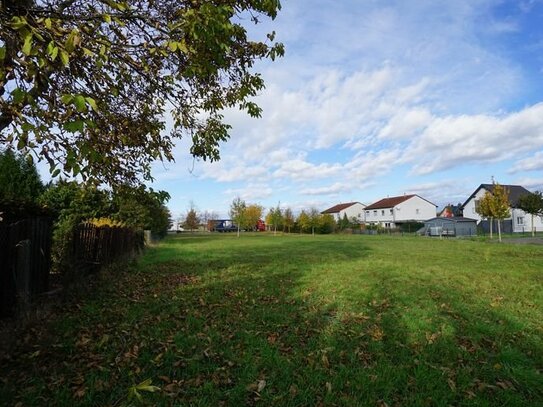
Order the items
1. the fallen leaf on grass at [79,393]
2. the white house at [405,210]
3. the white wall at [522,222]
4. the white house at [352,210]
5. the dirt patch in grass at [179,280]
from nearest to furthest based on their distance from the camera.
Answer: the fallen leaf on grass at [79,393], the dirt patch in grass at [179,280], the white wall at [522,222], the white house at [405,210], the white house at [352,210]

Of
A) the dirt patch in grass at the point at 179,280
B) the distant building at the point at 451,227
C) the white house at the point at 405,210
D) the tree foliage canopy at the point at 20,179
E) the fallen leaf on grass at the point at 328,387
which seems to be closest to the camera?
the fallen leaf on grass at the point at 328,387

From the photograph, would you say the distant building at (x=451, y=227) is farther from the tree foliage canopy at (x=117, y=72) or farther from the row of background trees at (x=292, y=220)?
the tree foliage canopy at (x=117, y=72)

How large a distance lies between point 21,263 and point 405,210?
74.2m

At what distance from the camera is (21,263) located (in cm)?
552

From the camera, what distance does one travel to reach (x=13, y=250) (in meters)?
5.41

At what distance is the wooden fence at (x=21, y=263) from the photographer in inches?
206

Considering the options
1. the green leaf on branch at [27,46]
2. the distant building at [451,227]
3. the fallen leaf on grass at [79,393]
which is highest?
the green leaf on branch at [27,46]

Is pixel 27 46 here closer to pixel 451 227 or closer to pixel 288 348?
pixel 288 348

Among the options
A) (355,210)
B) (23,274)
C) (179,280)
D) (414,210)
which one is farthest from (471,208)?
(23,274)

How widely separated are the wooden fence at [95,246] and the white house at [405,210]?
65.7m

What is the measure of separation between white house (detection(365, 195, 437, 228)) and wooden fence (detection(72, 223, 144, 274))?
65731mm

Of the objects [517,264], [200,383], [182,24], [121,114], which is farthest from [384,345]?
[517,264]

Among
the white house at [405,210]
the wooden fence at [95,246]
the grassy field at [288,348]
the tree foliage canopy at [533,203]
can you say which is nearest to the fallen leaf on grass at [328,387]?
the grassy field at [288,348]

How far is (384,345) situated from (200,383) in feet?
7.76
